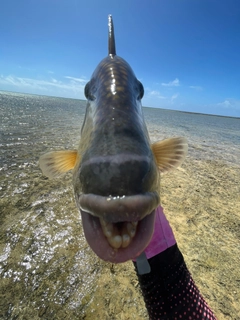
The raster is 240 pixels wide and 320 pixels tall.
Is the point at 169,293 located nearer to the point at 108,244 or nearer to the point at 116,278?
the point at 116,278

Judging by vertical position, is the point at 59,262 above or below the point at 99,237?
below

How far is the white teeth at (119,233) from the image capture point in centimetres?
90

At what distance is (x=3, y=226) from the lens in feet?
10.5

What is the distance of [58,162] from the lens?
1.55 m

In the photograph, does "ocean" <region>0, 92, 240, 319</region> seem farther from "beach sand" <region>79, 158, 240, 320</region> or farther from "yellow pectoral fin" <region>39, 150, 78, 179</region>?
"yellow pectoral fin" <region>39, 150, 78, 179</region>

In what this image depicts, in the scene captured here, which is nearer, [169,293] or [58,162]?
[58,162]

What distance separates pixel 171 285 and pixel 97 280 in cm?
99

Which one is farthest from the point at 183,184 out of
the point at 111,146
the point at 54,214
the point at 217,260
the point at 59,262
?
the point at 111,146

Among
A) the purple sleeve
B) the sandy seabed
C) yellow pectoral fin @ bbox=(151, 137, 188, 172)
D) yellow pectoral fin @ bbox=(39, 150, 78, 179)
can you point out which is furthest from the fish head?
the sandy seabed

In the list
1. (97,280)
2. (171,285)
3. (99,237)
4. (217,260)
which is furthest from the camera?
(217,260)

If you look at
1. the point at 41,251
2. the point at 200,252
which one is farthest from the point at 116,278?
the point at 200,252

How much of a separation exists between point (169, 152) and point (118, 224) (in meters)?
0.72

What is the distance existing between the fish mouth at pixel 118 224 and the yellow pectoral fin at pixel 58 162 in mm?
603

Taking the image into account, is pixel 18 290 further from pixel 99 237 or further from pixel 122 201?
pixel 122 201
